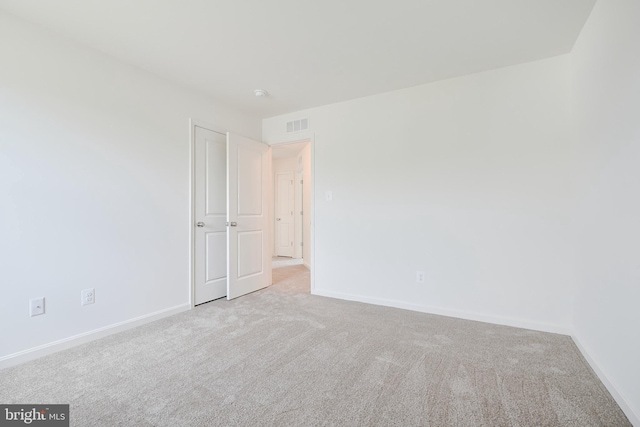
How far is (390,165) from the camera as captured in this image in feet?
10.1

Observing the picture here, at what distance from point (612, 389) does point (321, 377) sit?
1583 mm

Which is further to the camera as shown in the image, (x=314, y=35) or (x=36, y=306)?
(x=314, y=35)

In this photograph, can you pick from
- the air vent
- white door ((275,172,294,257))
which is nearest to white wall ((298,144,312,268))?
white door ((275,172,294,257))

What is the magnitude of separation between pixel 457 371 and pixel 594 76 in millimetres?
2110

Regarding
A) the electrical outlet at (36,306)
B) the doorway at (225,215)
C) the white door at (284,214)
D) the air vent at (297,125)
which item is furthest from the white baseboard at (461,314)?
the white door at (284,214)

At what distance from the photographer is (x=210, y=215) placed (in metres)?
3.26

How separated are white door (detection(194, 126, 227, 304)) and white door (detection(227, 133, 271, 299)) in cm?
18

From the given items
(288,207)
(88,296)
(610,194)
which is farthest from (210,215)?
(288,207)

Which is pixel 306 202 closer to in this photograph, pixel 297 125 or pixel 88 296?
pixel 297 125

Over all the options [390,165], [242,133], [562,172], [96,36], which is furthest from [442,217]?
[96,36]

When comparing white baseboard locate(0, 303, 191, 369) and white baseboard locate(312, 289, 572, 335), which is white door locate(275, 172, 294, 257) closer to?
white baseboard locate(312, 289, 572, 335)

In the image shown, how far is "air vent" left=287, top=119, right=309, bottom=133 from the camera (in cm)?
361

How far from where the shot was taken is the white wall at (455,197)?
238cm

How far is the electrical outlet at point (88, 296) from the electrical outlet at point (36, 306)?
228 millimetres
